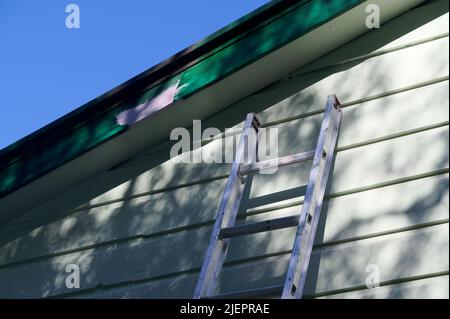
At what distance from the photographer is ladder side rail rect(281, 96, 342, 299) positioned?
15.9ft

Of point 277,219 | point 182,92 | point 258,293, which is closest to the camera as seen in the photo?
point 258,293

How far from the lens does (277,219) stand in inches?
204

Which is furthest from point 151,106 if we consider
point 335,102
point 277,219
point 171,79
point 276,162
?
point 277,219

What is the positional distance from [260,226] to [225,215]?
0.84 ft

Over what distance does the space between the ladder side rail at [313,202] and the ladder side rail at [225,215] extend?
1.55 ft

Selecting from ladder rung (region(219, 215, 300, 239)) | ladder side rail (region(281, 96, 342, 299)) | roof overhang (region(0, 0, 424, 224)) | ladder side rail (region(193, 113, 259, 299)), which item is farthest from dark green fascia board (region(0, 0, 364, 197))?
ladder rung (region(219, 215, 300, 239))

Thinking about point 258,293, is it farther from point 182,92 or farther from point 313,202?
point 182,92

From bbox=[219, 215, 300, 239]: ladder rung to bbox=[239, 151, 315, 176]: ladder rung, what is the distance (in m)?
0.44

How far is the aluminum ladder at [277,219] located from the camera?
4906mm

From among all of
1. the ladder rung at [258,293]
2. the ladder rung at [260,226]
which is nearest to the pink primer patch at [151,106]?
the ladder rung at [260,226]

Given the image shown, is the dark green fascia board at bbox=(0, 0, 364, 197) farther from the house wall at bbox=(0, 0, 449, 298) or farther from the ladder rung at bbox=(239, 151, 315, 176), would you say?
the ladder rung at bbox=(239, 151, 315, 176)

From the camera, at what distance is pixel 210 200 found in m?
5.81

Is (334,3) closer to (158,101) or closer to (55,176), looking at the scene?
(158,101)

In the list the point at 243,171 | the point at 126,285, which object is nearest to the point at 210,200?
the point at 243,171
